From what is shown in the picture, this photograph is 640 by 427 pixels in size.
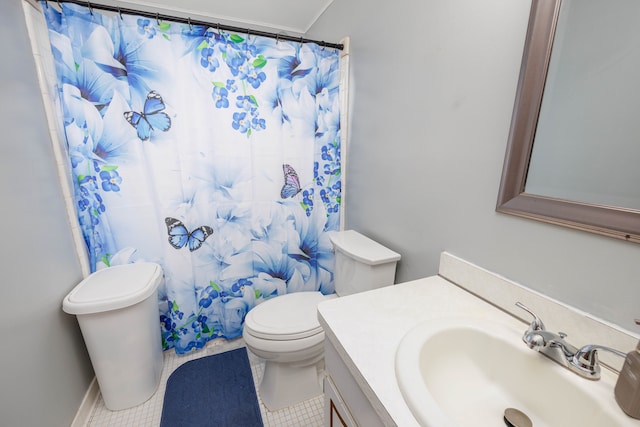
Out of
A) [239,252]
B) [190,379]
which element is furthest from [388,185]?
[190,379]

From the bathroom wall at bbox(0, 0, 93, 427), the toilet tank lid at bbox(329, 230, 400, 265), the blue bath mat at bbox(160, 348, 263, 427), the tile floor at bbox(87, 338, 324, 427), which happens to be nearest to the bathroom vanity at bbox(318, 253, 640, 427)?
Result: the toilet tank lid at bbox(329, 230, 400, 265)

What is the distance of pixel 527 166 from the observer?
73cm

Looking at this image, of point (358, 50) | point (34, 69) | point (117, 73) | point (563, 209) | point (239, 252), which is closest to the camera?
point (563, 209)

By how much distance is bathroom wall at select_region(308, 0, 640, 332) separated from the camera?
0.65m

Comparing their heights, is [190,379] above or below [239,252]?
below

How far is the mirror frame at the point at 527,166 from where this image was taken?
584 millimetres

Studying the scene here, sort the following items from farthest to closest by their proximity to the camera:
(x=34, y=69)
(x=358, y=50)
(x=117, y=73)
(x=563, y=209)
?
(x=358, y=50) → (x=117, y=73) → (x=34, y=69) → (x=563, y=209)

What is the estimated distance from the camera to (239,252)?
5.41 feet

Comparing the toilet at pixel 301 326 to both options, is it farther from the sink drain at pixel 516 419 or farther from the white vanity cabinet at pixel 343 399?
the sink drain at pixel 516 419

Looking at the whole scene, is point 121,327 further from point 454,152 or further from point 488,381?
point 454,152

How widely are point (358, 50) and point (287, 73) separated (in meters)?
0.41

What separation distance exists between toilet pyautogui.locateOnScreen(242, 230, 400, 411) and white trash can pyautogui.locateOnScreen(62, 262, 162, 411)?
20.1 inches

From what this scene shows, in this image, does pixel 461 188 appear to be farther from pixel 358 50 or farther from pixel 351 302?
pixel 358 50

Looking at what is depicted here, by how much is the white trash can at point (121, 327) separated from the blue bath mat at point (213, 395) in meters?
0.15
